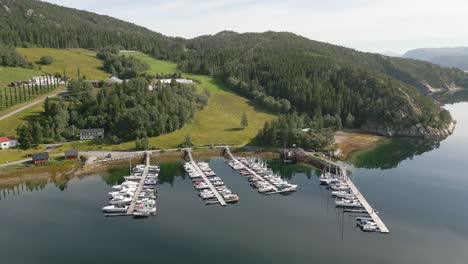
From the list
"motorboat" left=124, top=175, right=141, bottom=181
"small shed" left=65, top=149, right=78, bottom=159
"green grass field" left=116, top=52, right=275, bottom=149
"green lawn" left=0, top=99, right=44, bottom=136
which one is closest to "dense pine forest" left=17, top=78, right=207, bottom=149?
"green lawn" left=0, top=99, right=44, bottom=136

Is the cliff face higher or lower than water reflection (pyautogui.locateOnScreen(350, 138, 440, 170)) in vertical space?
higher

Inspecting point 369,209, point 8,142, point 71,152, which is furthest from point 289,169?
point 8,142

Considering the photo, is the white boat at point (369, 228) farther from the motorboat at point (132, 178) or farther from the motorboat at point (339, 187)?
the motorboat at point (132, 178)

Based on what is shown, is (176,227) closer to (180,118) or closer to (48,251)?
(48,251)

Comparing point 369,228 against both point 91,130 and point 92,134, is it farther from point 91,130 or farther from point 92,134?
point 91,130

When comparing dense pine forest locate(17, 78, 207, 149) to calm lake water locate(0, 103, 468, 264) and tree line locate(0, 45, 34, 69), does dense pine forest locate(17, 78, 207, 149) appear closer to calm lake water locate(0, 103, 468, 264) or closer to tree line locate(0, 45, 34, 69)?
calm lake water locate(0, 103, 468, 264)

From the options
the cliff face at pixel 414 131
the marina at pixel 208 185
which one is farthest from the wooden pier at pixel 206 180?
the cliff face at pixel 414 131

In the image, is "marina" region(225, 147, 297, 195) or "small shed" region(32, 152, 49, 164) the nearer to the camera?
"marina" region(225, 147, 297, 195)
